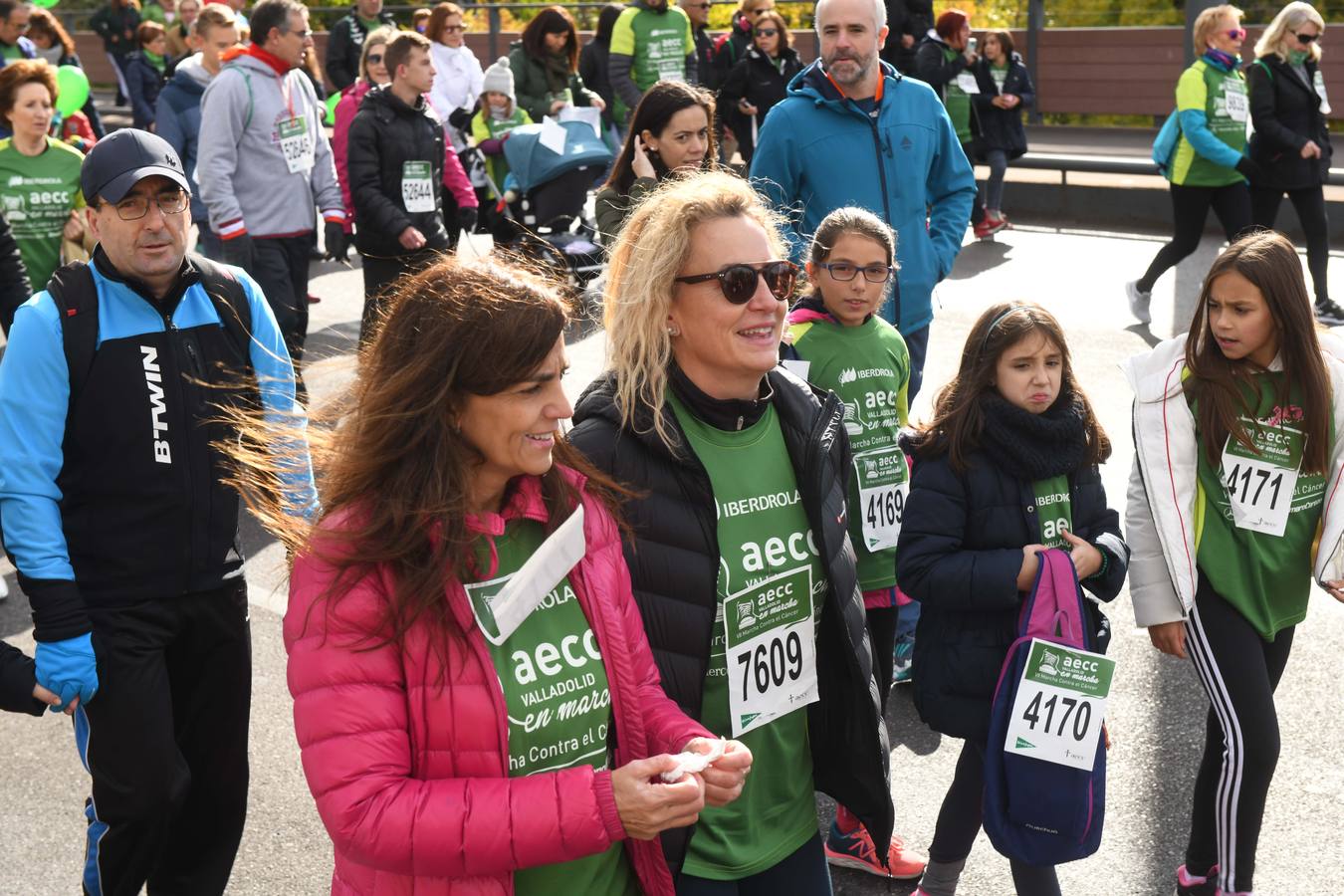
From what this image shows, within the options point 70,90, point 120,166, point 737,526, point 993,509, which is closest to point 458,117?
point 70,90

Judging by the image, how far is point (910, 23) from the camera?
14258 millimetres

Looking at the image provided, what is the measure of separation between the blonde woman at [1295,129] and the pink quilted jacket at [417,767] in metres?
8.49

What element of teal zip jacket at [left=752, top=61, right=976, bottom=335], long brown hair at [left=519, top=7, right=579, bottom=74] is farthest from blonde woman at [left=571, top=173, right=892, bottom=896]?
long brown hair at [left=519, top=7, right=579, bottom=74]

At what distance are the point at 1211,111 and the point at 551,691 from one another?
8.74m

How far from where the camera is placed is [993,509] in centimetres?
353

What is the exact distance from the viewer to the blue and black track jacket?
3.31m

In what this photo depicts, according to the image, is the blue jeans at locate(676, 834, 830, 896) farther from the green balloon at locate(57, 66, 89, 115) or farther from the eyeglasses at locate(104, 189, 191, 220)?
the green balloon at locate(57, 66, 89, 115)

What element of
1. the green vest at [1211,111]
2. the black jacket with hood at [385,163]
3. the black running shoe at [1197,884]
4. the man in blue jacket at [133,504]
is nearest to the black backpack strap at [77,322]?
the man in blue jacket at [133,504]

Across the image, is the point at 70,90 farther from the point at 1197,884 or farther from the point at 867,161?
the point at 1197,884

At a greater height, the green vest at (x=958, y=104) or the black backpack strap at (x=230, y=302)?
the black backpack strap at (x=230, y=302)

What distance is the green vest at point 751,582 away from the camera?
2.77 m

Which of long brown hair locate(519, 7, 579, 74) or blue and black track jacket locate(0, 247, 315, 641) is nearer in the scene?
blue and black track jacket locate(0, 247, 315, 641)

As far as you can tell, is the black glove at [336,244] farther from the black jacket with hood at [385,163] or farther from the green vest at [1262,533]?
the green vest at [1262,533]

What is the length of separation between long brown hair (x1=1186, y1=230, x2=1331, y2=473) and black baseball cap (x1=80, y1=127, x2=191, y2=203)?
2.49 meters
